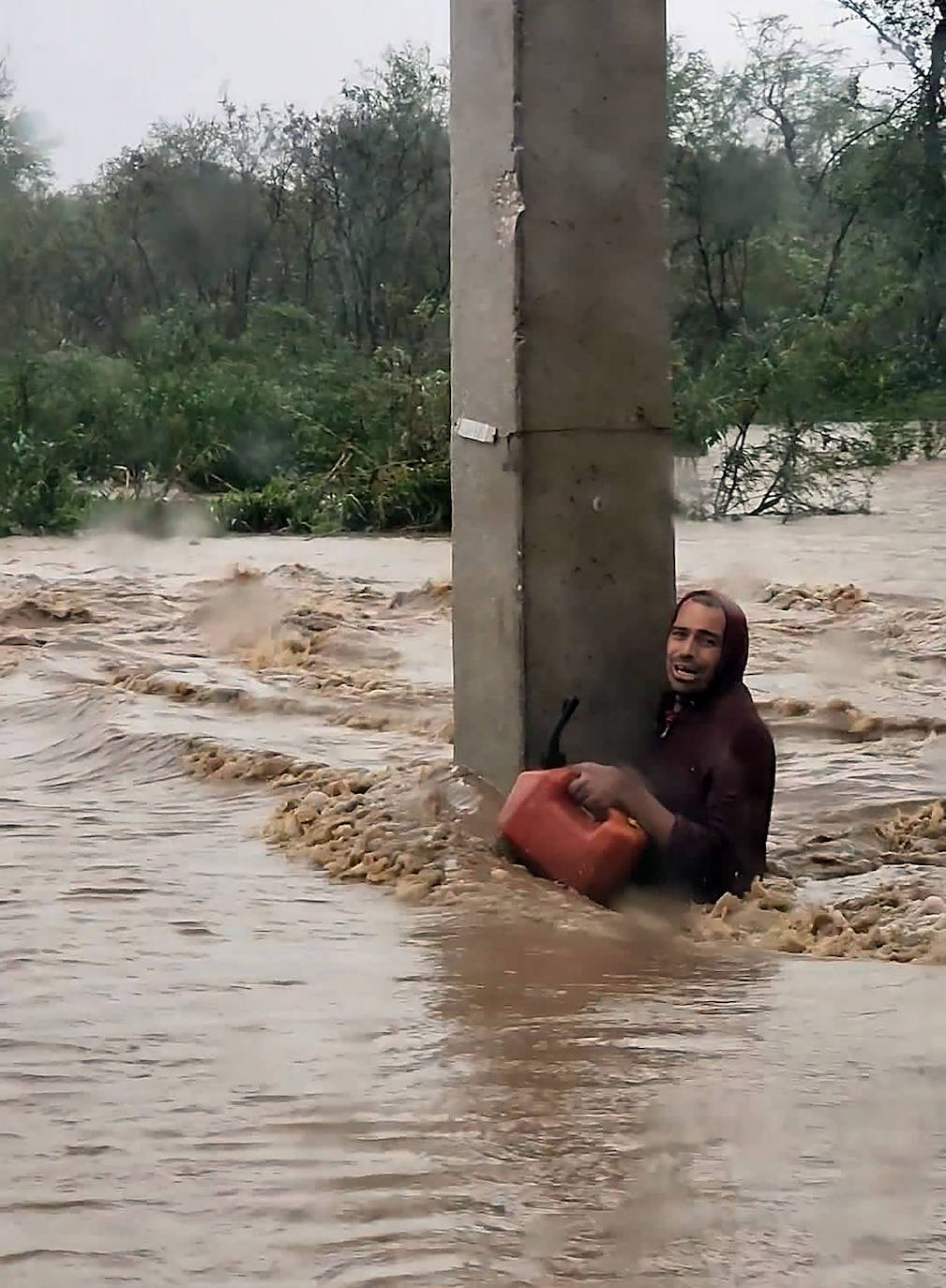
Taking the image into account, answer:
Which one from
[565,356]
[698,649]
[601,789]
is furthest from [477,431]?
[601,789]

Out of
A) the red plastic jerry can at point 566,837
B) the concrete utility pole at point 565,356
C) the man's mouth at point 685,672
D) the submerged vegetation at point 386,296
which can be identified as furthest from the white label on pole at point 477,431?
the submerged vegetation at point 386,296

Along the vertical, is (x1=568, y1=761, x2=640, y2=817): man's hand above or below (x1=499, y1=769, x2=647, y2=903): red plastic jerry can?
above

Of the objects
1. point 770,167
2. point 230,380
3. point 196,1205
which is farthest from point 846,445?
point 196,1205

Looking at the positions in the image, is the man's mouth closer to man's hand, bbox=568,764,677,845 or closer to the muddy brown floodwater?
man's hand, bbox=568,764,677,845

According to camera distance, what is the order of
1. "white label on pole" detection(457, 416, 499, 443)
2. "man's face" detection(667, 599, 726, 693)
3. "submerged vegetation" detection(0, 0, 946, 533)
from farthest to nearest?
"submerged vegetation" detection(0, 0, 946, 533) < "white label on pole" detection(457, 416, 499, 443) < "man's face" detection(667, 599, 726, 693)

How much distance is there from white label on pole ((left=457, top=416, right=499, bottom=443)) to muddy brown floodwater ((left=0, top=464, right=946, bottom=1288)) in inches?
38.7

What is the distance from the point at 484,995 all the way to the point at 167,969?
72cm

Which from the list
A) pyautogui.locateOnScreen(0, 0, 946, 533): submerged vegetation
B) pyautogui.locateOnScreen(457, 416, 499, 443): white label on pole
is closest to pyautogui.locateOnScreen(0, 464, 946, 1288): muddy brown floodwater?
pyautogui.locateOnScreen(457, 416, 499, 443): white label on pole

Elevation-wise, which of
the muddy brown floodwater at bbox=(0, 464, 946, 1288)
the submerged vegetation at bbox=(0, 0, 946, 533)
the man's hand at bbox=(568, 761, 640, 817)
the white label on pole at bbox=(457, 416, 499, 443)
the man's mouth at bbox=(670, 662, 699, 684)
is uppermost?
the submerged vegetation at bbox=(0, 0, 946, 533)

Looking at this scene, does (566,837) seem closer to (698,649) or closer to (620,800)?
(620,800)

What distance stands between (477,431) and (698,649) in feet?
2.87

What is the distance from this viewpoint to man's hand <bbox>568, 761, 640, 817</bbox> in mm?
5039

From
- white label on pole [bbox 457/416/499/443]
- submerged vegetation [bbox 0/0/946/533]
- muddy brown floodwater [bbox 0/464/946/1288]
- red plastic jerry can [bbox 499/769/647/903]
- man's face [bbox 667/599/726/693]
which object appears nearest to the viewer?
muddy brown floodwater [bbox 0/464/946/1288]

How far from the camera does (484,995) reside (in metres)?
4.23
